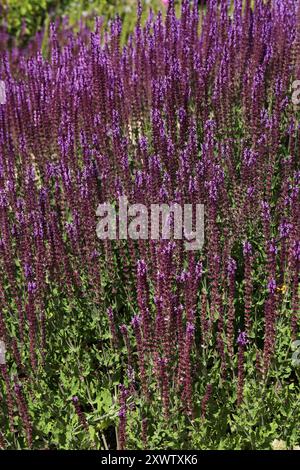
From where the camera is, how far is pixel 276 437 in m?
2.83

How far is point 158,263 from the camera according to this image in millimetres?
2912

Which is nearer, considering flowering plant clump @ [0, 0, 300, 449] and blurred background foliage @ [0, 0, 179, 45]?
flowering plant clump @ [0, 0, 300, 449]

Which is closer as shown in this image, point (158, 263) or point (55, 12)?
point (158, 263)

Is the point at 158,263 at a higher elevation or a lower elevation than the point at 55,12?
lower

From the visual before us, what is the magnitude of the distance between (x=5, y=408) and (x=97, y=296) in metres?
0.70

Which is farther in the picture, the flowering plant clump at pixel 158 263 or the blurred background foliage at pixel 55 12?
the blurred background foliage at pixel 55 12

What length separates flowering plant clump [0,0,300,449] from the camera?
2.83 m

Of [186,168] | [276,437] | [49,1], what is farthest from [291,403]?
[49,1]

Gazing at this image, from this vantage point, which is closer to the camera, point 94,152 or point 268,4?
point 94,152

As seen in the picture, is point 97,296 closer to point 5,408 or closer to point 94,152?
point 5,408

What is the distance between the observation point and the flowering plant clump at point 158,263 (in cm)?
283

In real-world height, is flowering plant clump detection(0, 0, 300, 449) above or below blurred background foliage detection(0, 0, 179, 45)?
below

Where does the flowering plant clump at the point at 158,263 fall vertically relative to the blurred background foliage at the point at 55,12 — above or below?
below
